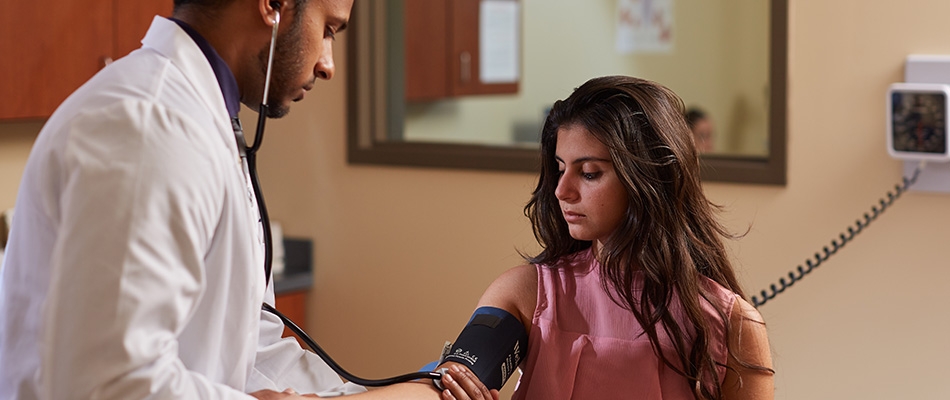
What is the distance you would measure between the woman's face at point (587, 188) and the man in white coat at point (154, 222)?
37 centimetres

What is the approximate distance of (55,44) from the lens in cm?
231

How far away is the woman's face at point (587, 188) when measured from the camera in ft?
4.47

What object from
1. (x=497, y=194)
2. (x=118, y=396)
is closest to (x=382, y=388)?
(x=118, y=396)

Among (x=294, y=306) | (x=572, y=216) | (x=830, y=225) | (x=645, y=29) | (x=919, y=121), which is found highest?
(x=645, y=29)

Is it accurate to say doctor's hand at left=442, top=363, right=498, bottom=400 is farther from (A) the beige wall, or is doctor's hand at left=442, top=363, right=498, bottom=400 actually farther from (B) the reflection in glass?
(B) the reflection in glass

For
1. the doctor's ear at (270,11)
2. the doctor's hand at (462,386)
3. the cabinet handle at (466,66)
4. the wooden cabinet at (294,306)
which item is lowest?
the wooden cabinet at (294,306)

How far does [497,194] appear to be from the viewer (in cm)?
252

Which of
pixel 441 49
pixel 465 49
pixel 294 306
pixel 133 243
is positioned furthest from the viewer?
pixel 465 49

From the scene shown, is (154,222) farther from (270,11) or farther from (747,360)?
(747,360)

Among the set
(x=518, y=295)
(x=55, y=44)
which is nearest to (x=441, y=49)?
(x=55, y=44)

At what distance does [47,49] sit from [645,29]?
3.37m

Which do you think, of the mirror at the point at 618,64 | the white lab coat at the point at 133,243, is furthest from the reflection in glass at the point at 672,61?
the white lab coat at the point at 133,243

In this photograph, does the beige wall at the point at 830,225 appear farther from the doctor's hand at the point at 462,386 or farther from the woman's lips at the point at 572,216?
the doctor's hand at the point at 462,386

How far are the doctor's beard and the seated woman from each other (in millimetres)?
407
